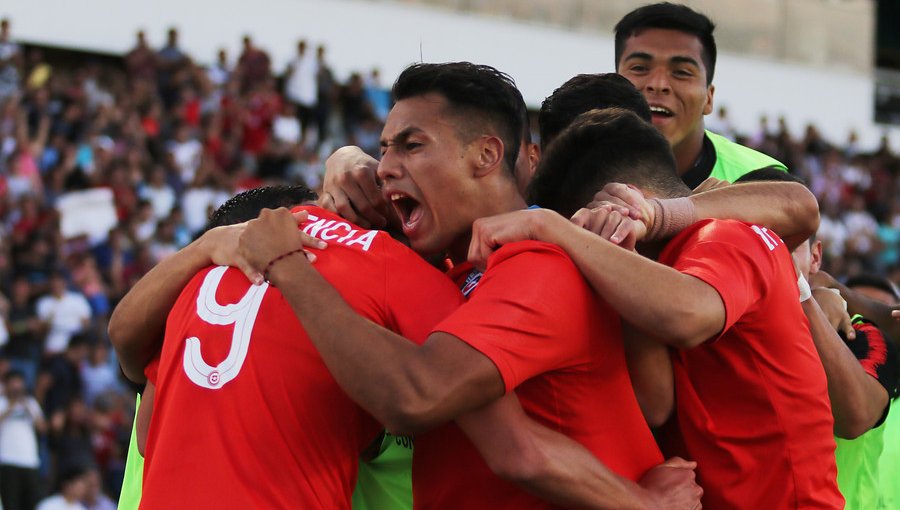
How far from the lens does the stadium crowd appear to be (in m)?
11.1

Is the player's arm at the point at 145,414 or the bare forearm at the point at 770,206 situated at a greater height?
the bare forearm at the point at 770,206

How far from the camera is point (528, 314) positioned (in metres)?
2.96

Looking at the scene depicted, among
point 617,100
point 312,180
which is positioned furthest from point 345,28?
point 617,100

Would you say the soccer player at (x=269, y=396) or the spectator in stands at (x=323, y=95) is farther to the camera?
the spectator in stands at (x=323, y=95)

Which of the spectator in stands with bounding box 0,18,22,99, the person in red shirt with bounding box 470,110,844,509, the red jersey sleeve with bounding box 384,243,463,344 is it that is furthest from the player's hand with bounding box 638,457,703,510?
the spectator in stands with bounding box 0,18,22,99

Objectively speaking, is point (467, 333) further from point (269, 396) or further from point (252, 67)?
point (252, 67)

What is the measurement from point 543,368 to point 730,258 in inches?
22.4

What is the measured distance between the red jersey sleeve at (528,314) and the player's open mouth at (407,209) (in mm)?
582

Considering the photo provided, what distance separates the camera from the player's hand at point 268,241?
3240 millimetres

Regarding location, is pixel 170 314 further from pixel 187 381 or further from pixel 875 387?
pixel 875 387

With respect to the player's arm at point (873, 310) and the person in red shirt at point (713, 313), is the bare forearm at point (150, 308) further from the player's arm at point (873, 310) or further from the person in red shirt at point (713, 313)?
the player's arm at point (873, 310)

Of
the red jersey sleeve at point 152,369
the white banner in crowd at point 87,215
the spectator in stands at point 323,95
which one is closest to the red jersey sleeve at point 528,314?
the red jersey sleeve at point 152,369

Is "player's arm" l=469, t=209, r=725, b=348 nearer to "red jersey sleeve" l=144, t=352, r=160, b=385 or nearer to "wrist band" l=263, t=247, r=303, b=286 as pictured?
"wrist band" l=263, t=247, r=303, b=286

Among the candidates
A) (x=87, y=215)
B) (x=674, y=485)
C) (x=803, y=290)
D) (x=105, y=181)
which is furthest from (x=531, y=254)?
(x=105, y=181)
